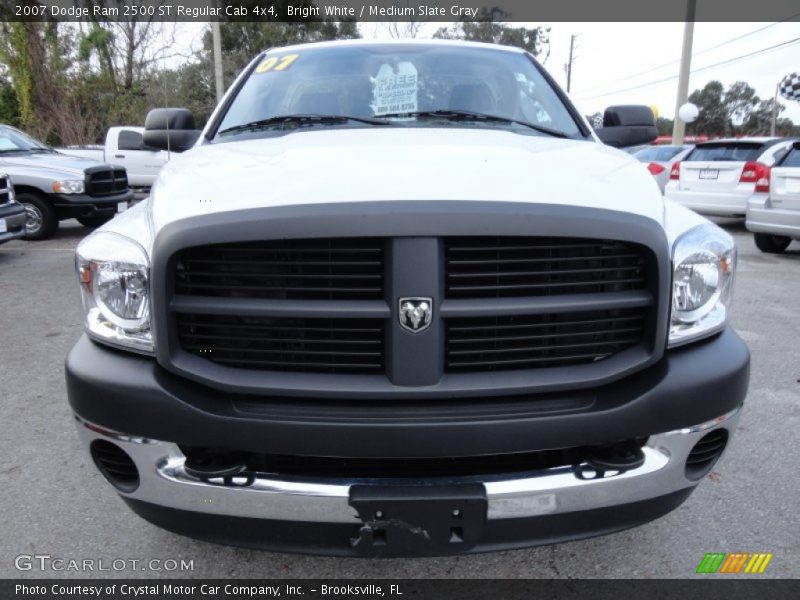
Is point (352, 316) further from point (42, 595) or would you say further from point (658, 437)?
point (42, 595)

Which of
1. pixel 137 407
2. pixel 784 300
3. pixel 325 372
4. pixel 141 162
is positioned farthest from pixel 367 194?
pixel 141 162

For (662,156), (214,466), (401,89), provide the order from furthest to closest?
1. (662,156)
2. (401,89)
3. (214,466)

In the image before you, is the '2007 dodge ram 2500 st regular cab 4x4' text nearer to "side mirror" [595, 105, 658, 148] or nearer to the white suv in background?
"side mirror" [595, 105, 658, 148]

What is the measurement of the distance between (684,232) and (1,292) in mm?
6522

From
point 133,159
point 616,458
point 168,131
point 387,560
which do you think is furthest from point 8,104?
point 616,458

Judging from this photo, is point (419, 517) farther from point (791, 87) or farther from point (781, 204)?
point (791, 87)

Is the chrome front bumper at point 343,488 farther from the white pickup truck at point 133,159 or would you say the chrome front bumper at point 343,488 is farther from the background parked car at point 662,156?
the white pickup truck at point 133,159

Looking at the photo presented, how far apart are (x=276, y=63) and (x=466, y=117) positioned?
119 cm

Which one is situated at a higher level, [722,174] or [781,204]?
[722,174]

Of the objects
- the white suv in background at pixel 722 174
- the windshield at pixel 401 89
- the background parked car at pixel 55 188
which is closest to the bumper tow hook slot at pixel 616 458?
the windshield at pixel 401 89

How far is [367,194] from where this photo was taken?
5.45 feet

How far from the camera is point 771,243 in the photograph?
8.70 meters

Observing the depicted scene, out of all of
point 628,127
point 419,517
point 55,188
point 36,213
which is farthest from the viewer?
point 36,213

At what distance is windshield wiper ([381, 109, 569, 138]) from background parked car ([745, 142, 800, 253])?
6.36 metres
